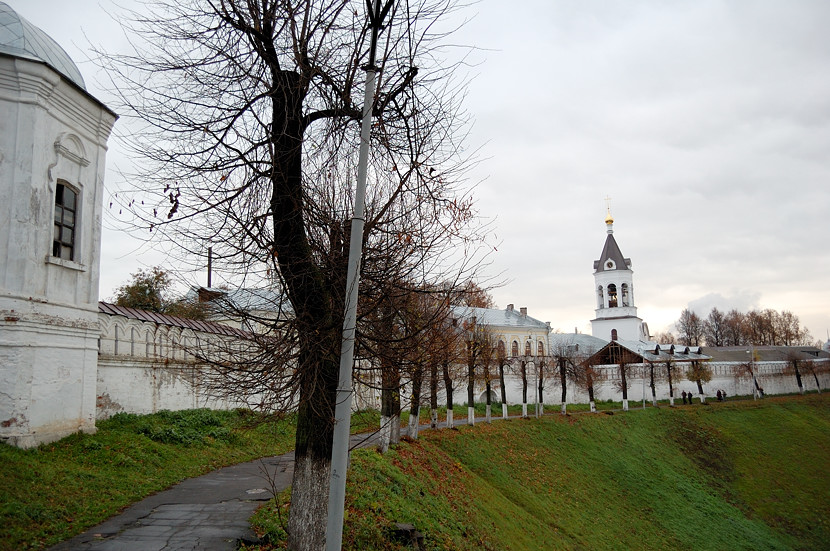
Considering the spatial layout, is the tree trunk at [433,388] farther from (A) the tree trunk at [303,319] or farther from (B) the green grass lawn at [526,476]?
(A) the tree trunk at [303,319]

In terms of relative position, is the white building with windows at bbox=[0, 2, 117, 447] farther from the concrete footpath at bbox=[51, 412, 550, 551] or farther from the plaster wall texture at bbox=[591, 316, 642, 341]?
the plaster wall texture at bbox=[591, 316, 642, 341]

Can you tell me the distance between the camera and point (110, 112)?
15164 mm

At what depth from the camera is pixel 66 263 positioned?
13.3 metres

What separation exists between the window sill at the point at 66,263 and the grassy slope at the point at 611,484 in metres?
7.90

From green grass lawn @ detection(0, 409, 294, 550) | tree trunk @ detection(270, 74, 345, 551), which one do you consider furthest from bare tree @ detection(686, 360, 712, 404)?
tree trunk @ detection(270, 74, 345, 551)

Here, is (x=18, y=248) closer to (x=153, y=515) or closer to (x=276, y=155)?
(x=153, y=515)

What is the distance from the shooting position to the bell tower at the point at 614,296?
7550 cm

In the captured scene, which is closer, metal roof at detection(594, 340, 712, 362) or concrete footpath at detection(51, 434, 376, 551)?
concrete footpath at detection(51, 434, 376, 551)

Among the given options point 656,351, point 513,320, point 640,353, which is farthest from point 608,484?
point 656,351

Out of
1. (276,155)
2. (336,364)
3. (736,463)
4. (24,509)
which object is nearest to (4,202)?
(24,509)

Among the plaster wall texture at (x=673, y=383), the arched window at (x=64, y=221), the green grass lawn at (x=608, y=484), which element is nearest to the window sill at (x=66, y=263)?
the arched window at (x=64, y=221)

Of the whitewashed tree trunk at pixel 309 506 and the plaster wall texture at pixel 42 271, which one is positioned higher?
the plaster wall texture at pixel 42 271

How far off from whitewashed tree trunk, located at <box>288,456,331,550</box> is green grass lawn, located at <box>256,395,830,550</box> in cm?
178

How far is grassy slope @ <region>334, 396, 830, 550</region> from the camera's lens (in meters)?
15.9
